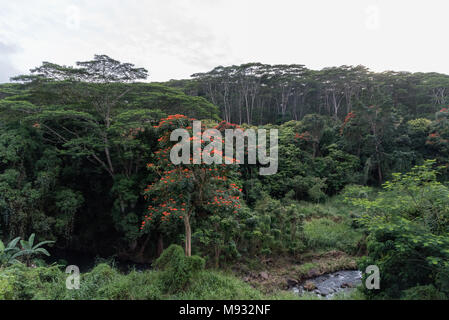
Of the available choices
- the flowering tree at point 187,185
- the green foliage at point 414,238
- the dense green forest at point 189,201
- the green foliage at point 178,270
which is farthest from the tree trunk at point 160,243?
the green foliage at point 414,238

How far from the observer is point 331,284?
5746mm

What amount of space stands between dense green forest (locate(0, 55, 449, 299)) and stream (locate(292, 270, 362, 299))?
7.9 inches

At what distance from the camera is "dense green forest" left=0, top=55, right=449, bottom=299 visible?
3521 mm

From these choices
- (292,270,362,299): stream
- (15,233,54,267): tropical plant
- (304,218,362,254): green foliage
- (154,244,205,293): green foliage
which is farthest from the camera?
(304,218,362,254): green foliage

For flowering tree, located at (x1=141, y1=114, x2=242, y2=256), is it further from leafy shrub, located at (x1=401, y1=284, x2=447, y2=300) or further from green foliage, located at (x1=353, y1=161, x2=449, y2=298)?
leafy shrub, located at (x1=401, y1=284, x2=447, y2=300)

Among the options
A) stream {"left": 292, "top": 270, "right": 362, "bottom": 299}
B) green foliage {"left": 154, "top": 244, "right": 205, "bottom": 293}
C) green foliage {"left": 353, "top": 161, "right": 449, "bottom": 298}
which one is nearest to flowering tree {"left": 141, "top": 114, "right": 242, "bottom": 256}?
green foliage {"left": 154, "top": 244, "right": 205, "bottom": 293}

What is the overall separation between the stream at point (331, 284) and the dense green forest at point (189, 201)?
0.20m

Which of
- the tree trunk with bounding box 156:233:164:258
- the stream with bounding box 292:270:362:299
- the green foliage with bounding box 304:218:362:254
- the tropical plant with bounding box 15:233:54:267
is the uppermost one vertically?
the tropical plant with bounding box 15:233:54:267

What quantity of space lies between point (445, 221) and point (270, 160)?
7318mm

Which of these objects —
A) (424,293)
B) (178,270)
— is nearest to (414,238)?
(424,293)

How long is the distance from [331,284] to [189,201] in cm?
461

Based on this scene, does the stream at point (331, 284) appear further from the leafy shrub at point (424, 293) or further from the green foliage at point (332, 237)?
the leafy shrub at point (424, 293)

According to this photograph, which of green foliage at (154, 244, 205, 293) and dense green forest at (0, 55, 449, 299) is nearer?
dense green forest at (0, 55, 449, 299)
